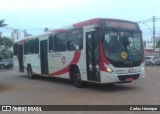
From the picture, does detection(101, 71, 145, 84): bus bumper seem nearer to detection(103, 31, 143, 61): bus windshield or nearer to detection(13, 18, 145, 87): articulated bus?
detection(13, 18, 145, 87): articulated bus

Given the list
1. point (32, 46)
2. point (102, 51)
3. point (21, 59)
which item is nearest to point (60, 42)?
point (102, 51)

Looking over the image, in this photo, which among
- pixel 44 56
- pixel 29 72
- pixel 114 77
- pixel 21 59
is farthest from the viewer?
pixel 21 59

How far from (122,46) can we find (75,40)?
2798 millimetres

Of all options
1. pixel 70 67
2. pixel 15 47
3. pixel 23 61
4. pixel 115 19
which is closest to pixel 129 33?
pixel 115 19

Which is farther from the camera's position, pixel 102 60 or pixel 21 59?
pixel 21 59

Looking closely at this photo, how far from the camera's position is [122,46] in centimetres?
1540

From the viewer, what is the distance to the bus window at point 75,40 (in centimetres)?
1672

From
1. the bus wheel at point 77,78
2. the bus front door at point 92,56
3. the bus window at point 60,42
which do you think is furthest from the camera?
the bus window at point 60,42

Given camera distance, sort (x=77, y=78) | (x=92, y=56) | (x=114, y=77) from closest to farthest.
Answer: (x=114, y=77) → (x=92, y=56) → (x=77, y=78)

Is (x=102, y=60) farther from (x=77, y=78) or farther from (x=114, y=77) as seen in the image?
(x=77, y=78)

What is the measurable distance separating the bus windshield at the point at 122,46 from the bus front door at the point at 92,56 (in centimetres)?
47

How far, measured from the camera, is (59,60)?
758 inches

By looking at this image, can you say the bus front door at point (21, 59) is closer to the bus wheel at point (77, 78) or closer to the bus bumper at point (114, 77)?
the bus wheel at point (77, 78)

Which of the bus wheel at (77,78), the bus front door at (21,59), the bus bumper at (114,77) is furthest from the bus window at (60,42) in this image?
the bus front door at (21,59)
